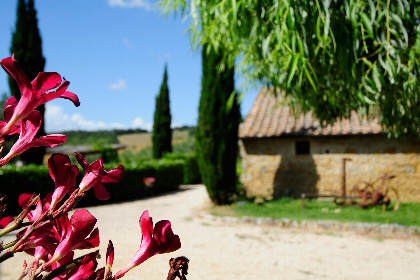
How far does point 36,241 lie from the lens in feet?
2.11

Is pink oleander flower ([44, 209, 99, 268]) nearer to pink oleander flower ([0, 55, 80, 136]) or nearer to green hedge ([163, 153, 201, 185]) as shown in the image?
pink oleander flower ([0, 55, 80, 136])

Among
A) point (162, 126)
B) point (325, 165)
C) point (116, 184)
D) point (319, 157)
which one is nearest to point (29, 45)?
point (116, 184)

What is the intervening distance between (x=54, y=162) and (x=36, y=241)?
0.13 meters

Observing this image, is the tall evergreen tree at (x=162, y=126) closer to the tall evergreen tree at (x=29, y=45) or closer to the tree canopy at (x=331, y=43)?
the tall evergreen tree at (x=29, y=45)

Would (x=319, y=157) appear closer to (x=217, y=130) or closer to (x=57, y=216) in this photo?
(x=217, y=130)

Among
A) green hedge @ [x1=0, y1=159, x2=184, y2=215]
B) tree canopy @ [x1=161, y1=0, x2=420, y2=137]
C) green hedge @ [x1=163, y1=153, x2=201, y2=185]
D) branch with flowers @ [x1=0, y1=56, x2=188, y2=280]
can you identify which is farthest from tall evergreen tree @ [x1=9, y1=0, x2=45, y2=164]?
branch with flowers @ [x1=0, y1=56, x2=188, y2=280]

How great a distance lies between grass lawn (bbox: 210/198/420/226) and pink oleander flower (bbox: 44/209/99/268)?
8889mm

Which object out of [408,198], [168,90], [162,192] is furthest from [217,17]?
[168,90]

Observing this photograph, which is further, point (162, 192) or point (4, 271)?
point (162, 192)

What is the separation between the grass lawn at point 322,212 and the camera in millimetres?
8992

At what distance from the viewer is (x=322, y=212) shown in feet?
33.1

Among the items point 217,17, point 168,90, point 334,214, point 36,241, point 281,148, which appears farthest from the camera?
point 168,90

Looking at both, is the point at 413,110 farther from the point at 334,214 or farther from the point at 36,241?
the point at 36,241

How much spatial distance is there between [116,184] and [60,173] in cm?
1365
